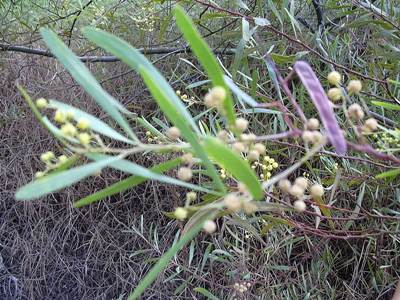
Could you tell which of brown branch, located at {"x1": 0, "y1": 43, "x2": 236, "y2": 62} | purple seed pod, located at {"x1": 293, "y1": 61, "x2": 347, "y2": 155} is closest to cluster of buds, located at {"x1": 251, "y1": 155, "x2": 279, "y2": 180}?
purple seed pod, located at {"x1": 293, "y1": 61, "x2": 347, "y2": 155}

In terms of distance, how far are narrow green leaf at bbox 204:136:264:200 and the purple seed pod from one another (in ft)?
0.16

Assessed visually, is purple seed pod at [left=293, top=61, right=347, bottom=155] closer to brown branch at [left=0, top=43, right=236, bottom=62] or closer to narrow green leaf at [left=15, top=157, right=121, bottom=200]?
narrow green leaf at [left=15, top=157, right=121, bottom=200]

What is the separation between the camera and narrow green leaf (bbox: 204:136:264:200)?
28 centimetres

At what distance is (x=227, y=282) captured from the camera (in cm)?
136

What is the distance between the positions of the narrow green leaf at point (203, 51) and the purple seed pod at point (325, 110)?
5cm

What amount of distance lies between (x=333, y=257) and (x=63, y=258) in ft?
2.78

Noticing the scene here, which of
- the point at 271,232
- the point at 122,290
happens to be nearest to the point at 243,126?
the point at 271,232

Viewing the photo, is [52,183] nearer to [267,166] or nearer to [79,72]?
[79,72]

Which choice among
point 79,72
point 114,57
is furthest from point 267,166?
point 114,57

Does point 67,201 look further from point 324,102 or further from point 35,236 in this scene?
point 324,102

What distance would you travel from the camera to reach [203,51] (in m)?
0.33

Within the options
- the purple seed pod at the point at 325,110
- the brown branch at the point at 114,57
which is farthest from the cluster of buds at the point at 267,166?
the brown branch at the point at 114,57

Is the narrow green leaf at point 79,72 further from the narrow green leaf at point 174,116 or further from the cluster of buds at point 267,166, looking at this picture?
the cluster of buds at point 267,166

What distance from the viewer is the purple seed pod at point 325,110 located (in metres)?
0.30
